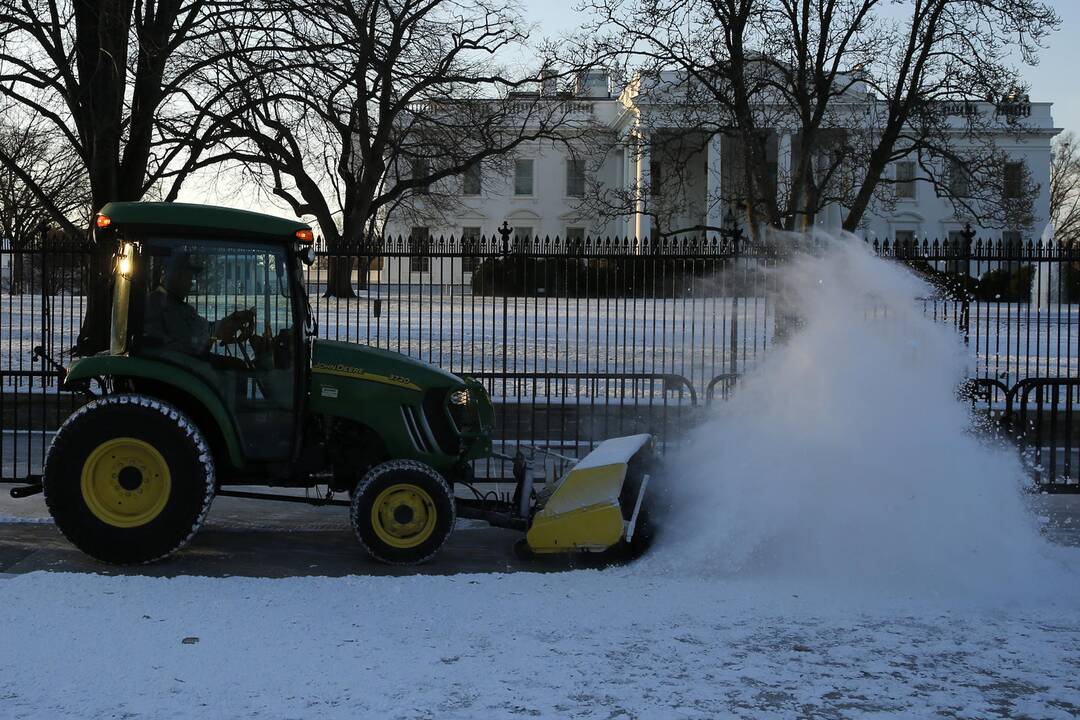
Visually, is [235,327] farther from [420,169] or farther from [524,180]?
[524,180]

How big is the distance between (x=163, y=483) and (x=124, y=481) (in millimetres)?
268

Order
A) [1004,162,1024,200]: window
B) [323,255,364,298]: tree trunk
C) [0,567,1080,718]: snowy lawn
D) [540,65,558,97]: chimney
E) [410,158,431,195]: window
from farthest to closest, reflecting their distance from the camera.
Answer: [410,158,431,195]: window → [1004,162,1024,200]: window → [540,65,558,97]: chimney → [323,255,364,298]: tree trunk → [0,567,1080,718]: snowy lawn

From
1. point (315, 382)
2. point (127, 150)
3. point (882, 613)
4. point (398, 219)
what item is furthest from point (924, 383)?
point (398, 219)

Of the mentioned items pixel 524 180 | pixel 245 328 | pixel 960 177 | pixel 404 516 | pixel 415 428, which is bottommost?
pixel 404 516

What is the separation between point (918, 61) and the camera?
60.1 ft

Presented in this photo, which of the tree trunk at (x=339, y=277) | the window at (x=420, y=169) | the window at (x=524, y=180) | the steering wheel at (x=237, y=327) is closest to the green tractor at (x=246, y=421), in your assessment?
the steering wheel at (x=237, y=327)

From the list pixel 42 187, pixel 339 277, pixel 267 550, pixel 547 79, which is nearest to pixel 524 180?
pixel 42 187

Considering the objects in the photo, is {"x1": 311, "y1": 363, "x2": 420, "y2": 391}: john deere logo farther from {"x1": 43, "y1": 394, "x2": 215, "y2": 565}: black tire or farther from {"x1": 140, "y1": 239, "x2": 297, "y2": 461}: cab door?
{"x1": 43, "y1": 394, "x2": 215, "y2": 565}: black tire

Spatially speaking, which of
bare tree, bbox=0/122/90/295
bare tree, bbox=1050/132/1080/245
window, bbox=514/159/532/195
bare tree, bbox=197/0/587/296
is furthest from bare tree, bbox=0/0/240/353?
bare tree, bbox=1050/132/1080/245

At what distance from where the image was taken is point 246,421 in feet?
25.6

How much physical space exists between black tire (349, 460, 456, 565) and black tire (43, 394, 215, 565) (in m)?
1.01

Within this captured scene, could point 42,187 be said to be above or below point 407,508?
above

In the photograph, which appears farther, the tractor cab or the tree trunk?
the tree trunk

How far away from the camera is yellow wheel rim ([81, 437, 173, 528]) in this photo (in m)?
7.54
